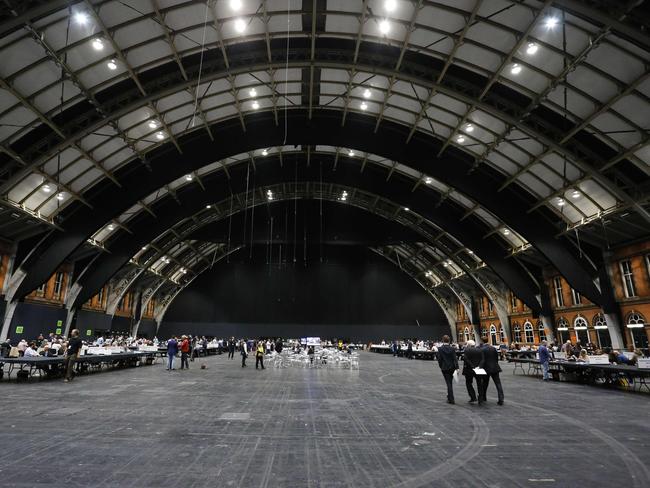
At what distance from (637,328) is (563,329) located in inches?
242

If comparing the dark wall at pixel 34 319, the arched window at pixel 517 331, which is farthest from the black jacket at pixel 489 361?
the arched window at pixel 517 331

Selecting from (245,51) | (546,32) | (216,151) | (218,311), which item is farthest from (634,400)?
(218,311)

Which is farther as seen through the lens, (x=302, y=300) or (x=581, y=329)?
(x=302, y=300)

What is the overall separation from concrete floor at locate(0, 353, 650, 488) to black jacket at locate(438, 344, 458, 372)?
927mm

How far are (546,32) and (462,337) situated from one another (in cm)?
3480

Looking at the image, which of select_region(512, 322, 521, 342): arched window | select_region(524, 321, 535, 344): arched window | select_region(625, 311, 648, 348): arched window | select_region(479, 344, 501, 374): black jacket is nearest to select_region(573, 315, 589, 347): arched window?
select_region(625, 311, 648, 348): arched window

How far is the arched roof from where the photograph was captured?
13.3m

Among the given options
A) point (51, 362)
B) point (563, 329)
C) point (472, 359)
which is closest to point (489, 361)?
point (472, 359)

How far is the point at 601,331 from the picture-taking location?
22906mm

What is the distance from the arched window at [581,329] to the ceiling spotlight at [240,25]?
2712 centimetres

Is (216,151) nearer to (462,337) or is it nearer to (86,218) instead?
(86,218)

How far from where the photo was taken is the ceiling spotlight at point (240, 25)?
14.7 metres

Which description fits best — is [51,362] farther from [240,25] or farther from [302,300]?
[302,300]

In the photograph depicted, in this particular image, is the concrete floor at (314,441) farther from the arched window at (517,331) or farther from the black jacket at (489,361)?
the arched window at (517,331)
